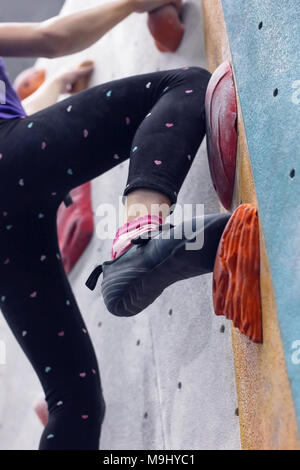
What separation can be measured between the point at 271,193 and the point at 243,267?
100 mm

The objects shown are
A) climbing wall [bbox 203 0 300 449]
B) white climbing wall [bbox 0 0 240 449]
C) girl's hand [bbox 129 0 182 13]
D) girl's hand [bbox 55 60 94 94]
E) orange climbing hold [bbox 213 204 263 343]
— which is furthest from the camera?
girl's hand [bbox 55 60 94 94]

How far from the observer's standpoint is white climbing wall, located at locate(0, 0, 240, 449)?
137cm

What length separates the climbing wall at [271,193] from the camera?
0.86 m

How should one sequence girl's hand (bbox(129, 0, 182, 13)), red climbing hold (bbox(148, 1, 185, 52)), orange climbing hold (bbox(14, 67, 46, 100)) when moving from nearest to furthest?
1. girl's hand (bbox(129, 0, 182, 13))
2. red climbing hold (bbox(148, 1, 185, 52))
3. orange climbing hold (bbox(14, 67, 46, 100))

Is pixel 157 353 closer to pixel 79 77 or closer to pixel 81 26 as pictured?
pixel 81 26

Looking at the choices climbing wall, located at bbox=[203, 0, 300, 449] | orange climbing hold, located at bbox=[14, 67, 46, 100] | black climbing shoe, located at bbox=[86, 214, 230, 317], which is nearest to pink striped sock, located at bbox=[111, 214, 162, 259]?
black climbing shoe, located at bbox=[86, 214, 230, 317]

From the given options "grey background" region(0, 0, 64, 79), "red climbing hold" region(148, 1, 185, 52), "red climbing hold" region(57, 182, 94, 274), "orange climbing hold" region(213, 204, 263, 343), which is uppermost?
"grey background" region(0, 0, 64, 79)

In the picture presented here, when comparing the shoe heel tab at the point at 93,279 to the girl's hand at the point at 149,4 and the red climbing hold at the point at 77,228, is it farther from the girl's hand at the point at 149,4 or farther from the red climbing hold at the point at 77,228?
the red climbing hold at the point at 77,228

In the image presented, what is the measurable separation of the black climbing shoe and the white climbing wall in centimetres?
35

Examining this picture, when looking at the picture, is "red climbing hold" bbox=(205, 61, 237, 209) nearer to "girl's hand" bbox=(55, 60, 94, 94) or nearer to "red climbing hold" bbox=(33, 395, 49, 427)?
"red climbing hold" bbox=(33, 395, 49, 427)

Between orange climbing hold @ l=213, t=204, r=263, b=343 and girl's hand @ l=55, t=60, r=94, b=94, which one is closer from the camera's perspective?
orange climbing hold @ l=213, t=204, r=263, b=343

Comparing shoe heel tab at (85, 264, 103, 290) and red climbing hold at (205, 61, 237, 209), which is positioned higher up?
red climbing hold at (205, 61, 237, 209)

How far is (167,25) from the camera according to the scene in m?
1.69

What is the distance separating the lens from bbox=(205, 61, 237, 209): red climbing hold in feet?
3.82
